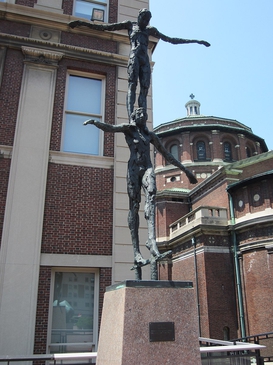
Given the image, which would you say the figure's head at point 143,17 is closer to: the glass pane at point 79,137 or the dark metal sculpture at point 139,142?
the dark metal sculpture at point 139,142

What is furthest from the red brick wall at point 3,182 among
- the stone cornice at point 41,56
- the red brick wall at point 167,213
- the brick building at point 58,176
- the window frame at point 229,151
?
the window frame at point 229,151

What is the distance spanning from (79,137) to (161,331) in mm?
7045

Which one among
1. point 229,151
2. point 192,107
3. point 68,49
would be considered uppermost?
point 192,107

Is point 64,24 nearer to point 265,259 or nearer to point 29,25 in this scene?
point 29,25

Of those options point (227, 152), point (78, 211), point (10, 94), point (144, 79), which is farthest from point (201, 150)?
point (144, 79)

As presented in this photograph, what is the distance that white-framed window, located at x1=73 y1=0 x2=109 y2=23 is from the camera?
1164 centimetres

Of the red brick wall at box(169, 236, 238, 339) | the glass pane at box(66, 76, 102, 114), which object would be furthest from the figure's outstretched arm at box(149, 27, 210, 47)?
the red brick wall at box(169, 236, 238, 339)

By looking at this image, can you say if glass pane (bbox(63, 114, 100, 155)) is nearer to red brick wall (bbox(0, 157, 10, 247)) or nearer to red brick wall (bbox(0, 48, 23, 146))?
red brick wall (bbox(0, 48, 23, 146))

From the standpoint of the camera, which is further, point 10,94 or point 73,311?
point 10,94

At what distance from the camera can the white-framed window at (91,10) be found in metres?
11.6

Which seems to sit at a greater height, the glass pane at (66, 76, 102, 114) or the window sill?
the glass pane at (66, 76, 102, 114)

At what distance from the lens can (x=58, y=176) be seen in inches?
373

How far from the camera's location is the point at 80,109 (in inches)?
418

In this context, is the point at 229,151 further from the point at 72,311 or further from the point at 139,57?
the point at 139,57
